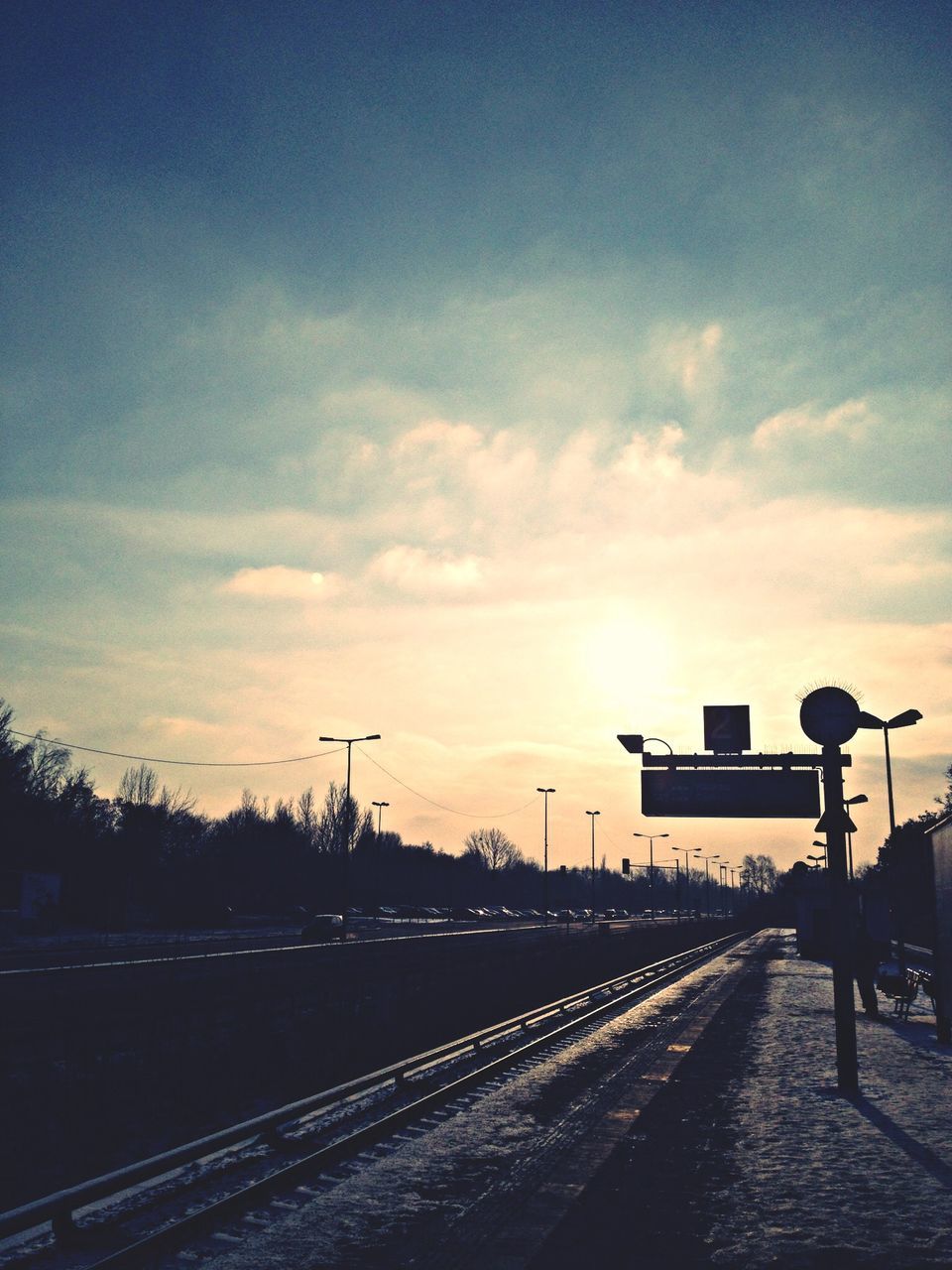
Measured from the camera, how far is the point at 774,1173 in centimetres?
962

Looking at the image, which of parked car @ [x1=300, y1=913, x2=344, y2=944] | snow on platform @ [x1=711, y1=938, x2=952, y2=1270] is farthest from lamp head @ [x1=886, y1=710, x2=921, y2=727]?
parked car @ [x1=300, y1=913, x2=344, y2=944]

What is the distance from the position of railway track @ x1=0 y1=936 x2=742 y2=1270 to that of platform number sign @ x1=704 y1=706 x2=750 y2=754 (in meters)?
12.6

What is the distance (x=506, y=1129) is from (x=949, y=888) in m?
8.04

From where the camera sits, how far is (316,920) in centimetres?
6006

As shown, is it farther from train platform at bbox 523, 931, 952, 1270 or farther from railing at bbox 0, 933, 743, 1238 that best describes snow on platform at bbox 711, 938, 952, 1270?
railing at bbox 0, 933, 743, 1238

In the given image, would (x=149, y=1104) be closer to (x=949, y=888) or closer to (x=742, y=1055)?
(x=742, y=1055)

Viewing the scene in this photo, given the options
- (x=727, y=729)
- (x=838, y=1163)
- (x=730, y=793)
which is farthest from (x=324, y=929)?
(x=838, y=1163)

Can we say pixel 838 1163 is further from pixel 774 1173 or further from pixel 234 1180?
pixel 234 1180

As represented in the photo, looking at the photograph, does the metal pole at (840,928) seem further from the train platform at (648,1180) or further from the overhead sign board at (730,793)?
the overhead sign board at (730,793)

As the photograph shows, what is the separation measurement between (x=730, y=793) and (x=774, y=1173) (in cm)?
1797

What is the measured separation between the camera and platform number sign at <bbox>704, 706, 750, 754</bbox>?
1053 inches

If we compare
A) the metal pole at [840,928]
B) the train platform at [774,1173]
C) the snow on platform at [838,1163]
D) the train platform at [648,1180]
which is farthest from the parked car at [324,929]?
the metal pole at [840,928]

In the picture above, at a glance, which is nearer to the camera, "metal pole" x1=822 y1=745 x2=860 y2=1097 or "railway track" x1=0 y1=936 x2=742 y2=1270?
"railway track" x1=0 y1=936 x2=742 y2=1270

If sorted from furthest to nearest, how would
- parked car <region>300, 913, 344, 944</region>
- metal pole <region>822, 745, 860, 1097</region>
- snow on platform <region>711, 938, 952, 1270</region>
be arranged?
1. parked car <region>300, 913, 344, 944</region>
2. metal pole <region>822, 745, 860, 1097</region>
3. snow on platform <region>711, 938, 952, 1270</region>
